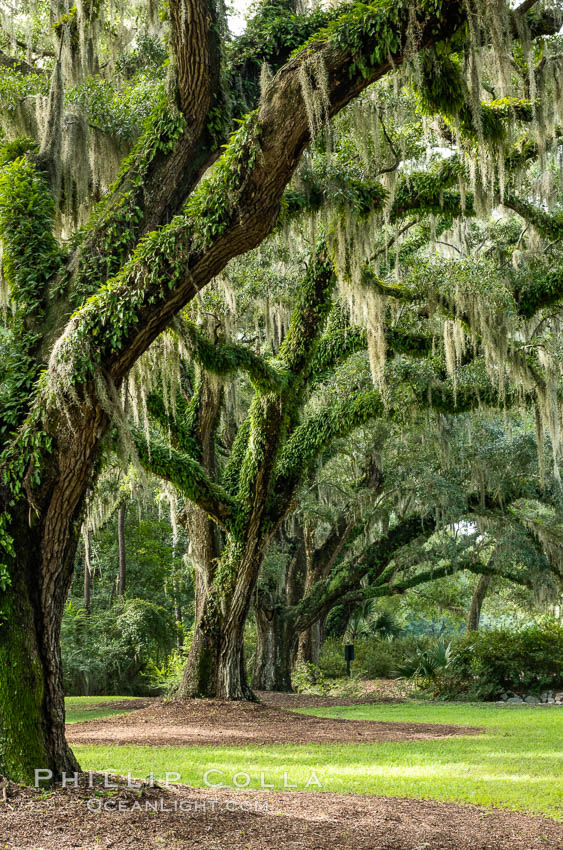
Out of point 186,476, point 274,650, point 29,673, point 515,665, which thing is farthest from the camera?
point 274,650

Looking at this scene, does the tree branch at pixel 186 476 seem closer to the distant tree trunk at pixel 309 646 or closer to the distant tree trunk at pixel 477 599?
the distant tree trunk at pixel 309 646

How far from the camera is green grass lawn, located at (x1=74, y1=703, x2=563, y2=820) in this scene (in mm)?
5008

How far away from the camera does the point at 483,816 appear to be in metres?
4.26

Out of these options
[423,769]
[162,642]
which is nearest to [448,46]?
[423,769]

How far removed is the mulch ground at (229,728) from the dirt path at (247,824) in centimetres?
333

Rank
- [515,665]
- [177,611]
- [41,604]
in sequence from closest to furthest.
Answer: [41,604] → [515,665] → [177,611]

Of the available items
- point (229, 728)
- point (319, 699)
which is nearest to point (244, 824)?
point (229, 728)

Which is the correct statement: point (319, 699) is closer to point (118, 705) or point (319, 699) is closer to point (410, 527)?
point (118, 705)

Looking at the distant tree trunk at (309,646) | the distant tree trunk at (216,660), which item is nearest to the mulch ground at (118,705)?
the distant tree trunk at (216,660)

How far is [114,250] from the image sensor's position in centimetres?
543

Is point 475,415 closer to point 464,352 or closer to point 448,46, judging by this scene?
point 464,352

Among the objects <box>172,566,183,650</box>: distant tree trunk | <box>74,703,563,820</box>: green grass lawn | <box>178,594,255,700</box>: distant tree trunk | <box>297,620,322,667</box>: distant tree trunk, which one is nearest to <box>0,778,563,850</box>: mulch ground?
<box>74,703,563,820</box>: green grass lawn

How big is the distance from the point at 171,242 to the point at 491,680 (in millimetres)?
13433

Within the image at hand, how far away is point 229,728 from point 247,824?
5.03 meters
